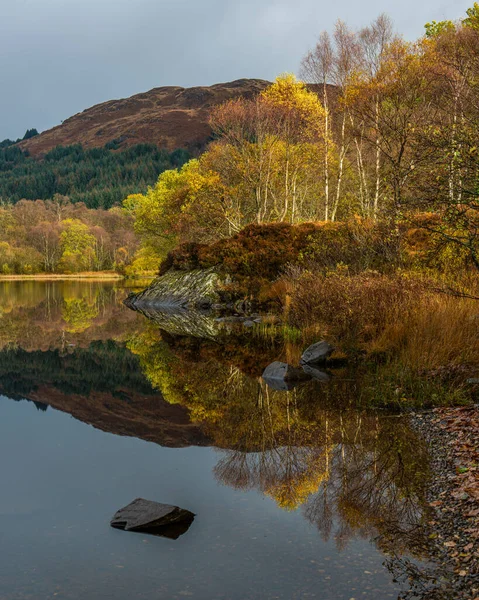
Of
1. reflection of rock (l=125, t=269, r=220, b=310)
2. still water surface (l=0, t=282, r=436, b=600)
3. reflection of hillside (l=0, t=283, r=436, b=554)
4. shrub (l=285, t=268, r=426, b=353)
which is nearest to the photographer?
still water surface (l=0, t=282, r=436, b=600)

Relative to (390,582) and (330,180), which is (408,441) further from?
(330,180)

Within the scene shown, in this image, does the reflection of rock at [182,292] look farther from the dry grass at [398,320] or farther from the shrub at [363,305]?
the shrub at [363,305]

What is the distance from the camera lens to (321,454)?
7.28 m

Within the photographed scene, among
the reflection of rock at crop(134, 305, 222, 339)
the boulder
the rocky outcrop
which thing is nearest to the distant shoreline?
the reflection of rock at crop(134, 305, 222, 339)

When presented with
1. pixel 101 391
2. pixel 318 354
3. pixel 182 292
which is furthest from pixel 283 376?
pixel 182 292

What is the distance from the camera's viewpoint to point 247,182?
35.0 metres

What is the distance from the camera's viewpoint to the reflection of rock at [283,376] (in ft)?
37.5

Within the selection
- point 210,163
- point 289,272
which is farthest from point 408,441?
point 210,163

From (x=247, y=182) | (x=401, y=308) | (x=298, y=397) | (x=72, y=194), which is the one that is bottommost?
(x=298, y=397)

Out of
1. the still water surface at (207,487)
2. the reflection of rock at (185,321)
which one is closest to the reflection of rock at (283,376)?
the still water surface at (207,487)

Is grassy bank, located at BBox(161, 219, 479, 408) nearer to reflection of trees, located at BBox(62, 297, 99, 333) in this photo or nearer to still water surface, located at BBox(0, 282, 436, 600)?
still water surface, located at BBox(0, 282, 436, 600)

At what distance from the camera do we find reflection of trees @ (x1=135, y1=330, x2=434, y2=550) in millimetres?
5527

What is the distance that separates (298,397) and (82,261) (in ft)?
282

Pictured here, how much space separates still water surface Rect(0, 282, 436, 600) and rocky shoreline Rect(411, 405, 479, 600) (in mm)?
236
